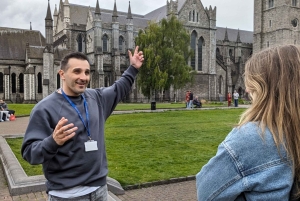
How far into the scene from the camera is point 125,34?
50.4 meters

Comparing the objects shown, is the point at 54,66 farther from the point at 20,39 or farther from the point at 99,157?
the point at 99,157

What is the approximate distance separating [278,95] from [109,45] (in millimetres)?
49208

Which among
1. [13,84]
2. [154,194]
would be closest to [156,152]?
[154,194]

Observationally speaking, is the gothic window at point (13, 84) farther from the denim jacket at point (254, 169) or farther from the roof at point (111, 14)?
the denim jacket at point (254, 169)

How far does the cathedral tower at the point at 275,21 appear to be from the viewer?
53.8 meters

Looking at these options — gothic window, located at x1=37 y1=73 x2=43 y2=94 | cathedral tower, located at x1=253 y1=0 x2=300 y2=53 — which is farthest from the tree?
cathedral tower, located at x1=253 y1=0 x2=300 y2=53

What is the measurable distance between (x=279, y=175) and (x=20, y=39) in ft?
165

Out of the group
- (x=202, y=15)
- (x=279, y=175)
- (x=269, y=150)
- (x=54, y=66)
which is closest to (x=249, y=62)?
(x=269, y=150)

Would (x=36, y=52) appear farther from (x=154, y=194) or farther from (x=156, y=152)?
(x=154, y=194)

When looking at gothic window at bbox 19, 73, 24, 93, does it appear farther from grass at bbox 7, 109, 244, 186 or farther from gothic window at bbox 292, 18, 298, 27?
gothic window at bbox 292, 18, 298, 27

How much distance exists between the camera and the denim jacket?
1.41 m

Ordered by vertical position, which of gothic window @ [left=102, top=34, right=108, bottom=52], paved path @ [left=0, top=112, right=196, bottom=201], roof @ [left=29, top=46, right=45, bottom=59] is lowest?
paved path @ [left=0, top=112, right=196, bottom=201]

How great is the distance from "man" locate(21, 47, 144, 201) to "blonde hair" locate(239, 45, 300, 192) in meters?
1.35

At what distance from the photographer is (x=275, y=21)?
181ft
